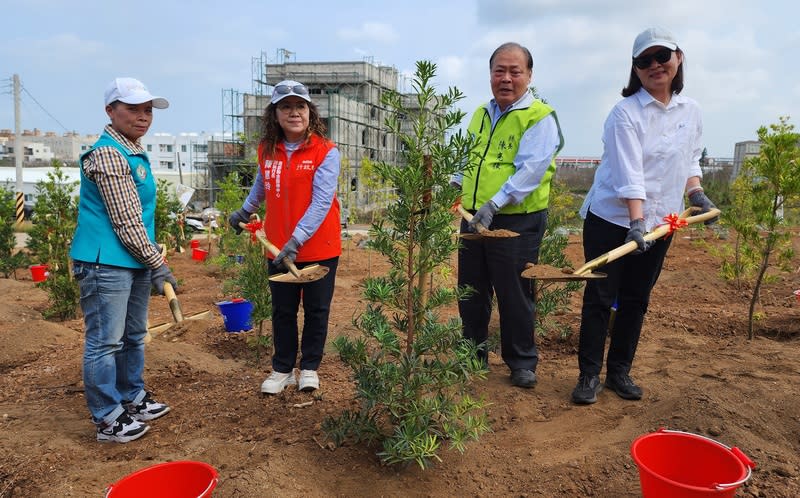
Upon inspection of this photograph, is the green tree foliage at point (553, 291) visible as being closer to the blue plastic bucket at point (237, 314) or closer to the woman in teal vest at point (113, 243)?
the blue plastic bucket at point (237, 314)

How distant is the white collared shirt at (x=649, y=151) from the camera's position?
302 centimetres

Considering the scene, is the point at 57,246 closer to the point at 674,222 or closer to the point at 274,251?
the point at 274,251

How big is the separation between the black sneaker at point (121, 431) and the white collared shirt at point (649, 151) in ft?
9.72

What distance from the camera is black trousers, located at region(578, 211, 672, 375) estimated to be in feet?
10.6

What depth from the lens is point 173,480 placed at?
7.59ft

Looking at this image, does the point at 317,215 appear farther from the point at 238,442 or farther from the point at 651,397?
the point at 651,397

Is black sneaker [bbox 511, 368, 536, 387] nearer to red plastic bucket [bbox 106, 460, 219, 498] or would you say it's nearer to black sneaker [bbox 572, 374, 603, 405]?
black sneaker [bbox 572, 374, 603, 405]

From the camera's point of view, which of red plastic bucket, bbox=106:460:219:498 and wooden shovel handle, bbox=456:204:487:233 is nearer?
red plastic bucket, bbox=106:460:219:498

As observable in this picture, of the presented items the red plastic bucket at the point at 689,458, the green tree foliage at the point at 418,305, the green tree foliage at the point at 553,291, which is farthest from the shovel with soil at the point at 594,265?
the green tree foliage at the point at 553,291

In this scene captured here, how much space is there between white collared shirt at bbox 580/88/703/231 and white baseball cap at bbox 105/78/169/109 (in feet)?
8.60

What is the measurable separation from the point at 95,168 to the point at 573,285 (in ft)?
11.9

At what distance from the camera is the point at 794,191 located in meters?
4.48

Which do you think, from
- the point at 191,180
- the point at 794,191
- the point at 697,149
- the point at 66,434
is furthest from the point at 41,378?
the point at 191,180

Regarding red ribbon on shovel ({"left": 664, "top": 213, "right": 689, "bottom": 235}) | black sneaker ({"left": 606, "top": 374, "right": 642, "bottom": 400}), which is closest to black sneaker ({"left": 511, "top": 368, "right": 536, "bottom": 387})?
black sneaker ({"left": 606, "top": 374, "right": 642, "bottom": 400})
